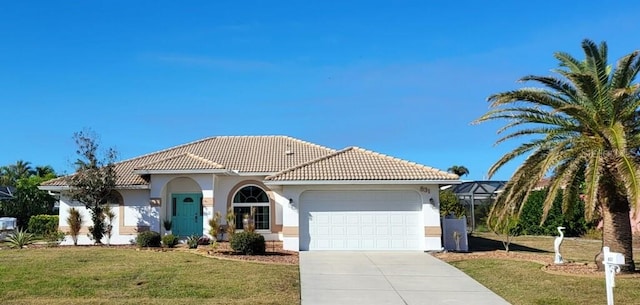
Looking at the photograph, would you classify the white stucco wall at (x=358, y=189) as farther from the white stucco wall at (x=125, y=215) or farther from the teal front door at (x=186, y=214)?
the white stucco wall at (x=125, y=215)

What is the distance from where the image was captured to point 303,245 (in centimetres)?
2084

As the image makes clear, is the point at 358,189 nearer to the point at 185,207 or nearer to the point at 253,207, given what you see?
the point at 253,207

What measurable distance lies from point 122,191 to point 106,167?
138cm

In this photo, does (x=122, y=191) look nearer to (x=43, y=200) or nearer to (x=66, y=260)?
(x=66, y=260)

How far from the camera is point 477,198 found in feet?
129

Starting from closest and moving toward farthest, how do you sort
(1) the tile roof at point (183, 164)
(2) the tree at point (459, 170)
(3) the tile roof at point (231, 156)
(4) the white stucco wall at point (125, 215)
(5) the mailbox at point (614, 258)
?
(5) the mailbox at point (614, 258), (1) the tile roof at point (183, 164), (4) the white stucco wall at point (125, 215), (3) the tile roof at point (231, 156), (2) the tree at point (459, 170)

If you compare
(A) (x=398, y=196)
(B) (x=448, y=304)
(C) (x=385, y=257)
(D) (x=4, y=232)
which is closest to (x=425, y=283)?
(B) (x=448, y=304)

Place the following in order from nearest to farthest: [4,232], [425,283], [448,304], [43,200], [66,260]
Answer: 1. [448,304]
2. [425,283]
3. [66,260]
4. [4,232]
5. [43,200]

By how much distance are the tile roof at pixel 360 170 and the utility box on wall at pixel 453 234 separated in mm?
2295

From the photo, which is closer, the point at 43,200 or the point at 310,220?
the point at 310,220

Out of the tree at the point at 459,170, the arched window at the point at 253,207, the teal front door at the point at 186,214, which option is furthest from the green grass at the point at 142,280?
the tree at the point at 459,170

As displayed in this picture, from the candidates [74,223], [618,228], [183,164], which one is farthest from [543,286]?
[74,223]

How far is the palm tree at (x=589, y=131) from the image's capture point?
13.2 metres

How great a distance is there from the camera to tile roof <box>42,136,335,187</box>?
24969 mm
